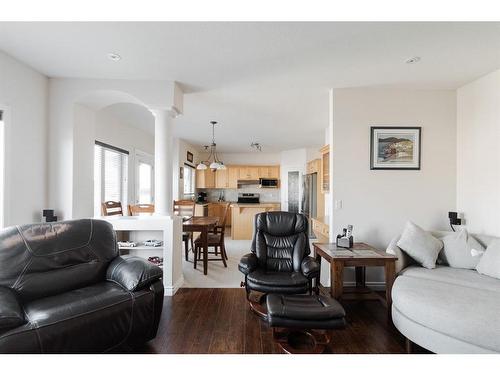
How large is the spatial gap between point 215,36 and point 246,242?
4.74 meters

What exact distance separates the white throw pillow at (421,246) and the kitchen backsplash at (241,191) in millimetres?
5814

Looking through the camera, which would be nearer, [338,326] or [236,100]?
[338,326]

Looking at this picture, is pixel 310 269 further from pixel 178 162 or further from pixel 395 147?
pixel 178 162

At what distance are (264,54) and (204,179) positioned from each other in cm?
589

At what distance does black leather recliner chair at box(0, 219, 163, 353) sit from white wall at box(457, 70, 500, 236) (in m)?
3.56

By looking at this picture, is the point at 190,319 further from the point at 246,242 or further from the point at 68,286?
the point at 246,242

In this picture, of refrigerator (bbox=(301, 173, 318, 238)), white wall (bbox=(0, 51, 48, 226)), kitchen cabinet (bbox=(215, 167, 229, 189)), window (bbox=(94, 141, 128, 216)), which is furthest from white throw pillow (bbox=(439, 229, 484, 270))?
kitchen cabinet (bbox=(215, 167, 229, 189))

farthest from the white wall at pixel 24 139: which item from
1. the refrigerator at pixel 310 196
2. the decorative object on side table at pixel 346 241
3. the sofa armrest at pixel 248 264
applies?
the refrigerator at pixel 310 196

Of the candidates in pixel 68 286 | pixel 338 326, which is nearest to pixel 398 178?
pixel 338 326

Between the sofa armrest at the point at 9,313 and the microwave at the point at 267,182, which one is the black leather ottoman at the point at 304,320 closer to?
the sofa armrest at the point at 9,313

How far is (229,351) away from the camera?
1930 millimetres

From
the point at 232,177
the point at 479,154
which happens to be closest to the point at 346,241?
the point at 479,154

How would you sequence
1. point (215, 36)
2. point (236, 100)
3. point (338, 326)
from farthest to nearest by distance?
point (236, 100)
point (215, 36)
point (338, 326)

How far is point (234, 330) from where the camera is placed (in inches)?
87.4
